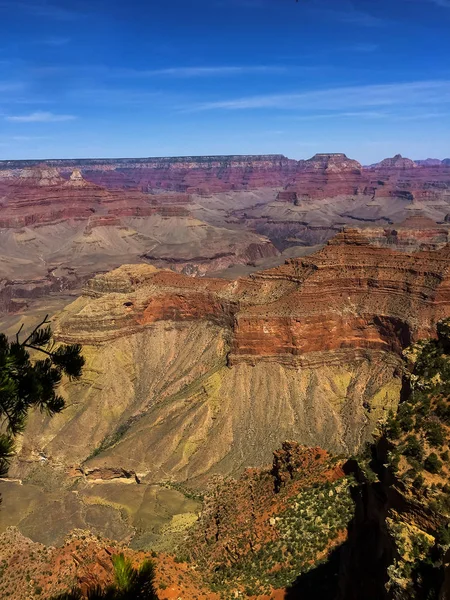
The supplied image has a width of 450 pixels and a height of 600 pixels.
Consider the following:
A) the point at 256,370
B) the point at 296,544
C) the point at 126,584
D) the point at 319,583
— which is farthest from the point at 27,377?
the point at 256,370

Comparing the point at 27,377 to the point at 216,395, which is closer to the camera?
the point at 27,377

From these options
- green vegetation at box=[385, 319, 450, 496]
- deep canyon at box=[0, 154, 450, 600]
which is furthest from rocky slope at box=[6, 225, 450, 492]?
green vegetation at box=[385, 319, 450, 496]

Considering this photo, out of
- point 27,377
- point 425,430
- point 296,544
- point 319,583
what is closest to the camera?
point 27,377

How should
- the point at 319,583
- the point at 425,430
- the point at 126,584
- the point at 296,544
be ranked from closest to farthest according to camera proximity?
the point at 126,584 < the point at 425,430 < the point at 319,583 < the point at 296,544

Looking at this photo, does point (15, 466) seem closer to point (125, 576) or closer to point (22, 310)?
point (125, 576)

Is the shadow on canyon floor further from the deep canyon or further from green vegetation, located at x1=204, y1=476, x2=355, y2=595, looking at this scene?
the deep canyon

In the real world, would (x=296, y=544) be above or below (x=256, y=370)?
above

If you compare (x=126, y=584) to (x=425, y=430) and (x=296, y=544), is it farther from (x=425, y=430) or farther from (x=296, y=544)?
(x=296, y=544)
